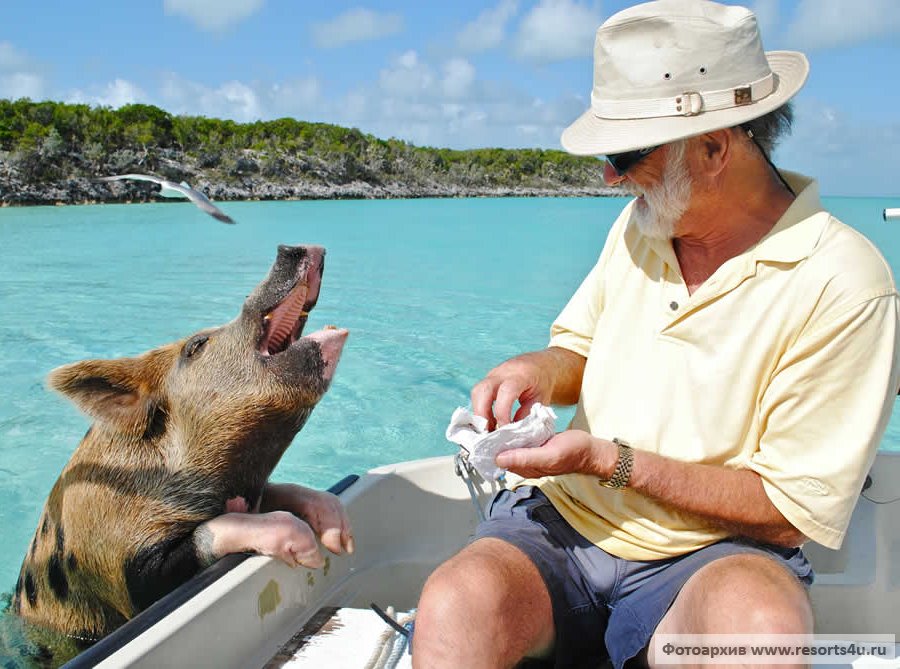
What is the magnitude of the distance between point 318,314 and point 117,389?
8.76 meters

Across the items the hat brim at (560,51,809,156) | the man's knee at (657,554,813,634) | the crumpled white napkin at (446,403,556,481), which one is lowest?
the man's knee at (657,554,813,634)

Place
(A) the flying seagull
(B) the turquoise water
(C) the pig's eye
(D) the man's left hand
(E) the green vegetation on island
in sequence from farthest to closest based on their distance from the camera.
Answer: (E) the green vegetation on island, (B) the turquoise water, (A) the flying seagull, (C) the pig's eye, (D) the man's left hand

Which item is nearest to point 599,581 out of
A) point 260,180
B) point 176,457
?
point 176,457

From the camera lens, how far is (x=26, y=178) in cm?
3459

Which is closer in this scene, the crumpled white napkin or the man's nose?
the crumpled white napkin

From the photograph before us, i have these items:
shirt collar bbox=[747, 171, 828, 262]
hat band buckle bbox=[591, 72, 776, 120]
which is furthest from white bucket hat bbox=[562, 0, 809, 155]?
shirt collar bbox=[747, 171, 828, 262]

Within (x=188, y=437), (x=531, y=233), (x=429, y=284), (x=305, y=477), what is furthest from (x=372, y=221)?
(x=188, y=437)

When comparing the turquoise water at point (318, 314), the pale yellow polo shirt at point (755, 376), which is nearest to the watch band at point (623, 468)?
the pale yellow polo shirt at point (755, 376)

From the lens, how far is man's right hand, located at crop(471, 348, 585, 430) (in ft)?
7.30

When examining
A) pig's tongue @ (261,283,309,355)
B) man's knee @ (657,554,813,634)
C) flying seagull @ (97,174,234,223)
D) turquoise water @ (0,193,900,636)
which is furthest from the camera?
turquoise water @ (0,193,900,636)

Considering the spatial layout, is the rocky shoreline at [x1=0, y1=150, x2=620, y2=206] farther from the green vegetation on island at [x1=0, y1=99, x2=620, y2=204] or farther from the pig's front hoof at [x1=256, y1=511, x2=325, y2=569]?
the pig's front hoof at [x1=256, y1=511, x2=325, y2=569]

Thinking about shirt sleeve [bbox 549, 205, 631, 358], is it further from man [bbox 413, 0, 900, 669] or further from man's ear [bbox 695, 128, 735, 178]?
man's ear [bbox 695, 128, 735, 178]

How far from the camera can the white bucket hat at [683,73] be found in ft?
6.51

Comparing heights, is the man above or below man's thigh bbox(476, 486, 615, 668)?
above
